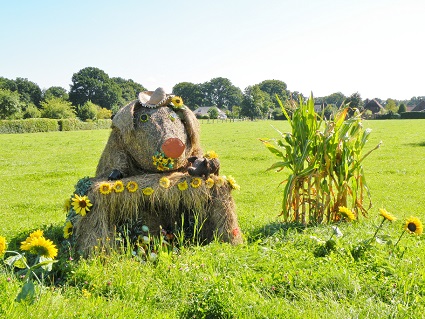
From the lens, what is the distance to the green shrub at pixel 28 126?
3550 cm

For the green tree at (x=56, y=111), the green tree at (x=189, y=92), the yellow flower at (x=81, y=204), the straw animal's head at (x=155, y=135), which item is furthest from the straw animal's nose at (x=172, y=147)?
the green tree at (x=189, y=92)

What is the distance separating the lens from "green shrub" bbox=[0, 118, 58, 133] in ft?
116

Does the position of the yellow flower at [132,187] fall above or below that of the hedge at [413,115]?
below

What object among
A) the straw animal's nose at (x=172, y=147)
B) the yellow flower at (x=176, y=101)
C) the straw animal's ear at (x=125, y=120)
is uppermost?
the yellow flower at (x=176, y=101)

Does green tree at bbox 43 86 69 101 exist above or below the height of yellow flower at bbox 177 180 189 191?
above

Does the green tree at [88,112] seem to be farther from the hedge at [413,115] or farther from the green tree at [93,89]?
the hedge at [413,115]

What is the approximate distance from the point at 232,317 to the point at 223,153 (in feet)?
44.8

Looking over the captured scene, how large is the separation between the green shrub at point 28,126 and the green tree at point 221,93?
209 ft

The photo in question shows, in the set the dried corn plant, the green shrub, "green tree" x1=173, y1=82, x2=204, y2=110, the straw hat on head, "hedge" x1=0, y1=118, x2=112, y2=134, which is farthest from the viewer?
"green tree" x1=173, y1=82, x2=204, y2=110

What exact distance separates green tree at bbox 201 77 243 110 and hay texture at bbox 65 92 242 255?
96330 mm

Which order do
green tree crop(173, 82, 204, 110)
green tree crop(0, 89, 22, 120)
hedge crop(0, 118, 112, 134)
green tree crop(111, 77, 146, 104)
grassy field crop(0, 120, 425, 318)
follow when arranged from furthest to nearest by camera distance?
green tree crop(173, 82, 204, 110), green tree crop(111, 77, 146, 104), green tree crop(0, 89, 22, 120), hedge crop(0, 118, 112, 134), grassy field crop(0, 120, 425, 318)

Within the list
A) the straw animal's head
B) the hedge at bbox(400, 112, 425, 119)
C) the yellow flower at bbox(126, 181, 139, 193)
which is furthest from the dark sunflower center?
the hedge at bbox(400, 112, 425, 119)

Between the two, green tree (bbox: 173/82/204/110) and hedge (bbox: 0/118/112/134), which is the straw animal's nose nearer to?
hedge (bbox: 0/118/112/134)

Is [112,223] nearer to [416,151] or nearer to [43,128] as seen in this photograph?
[416,151]
